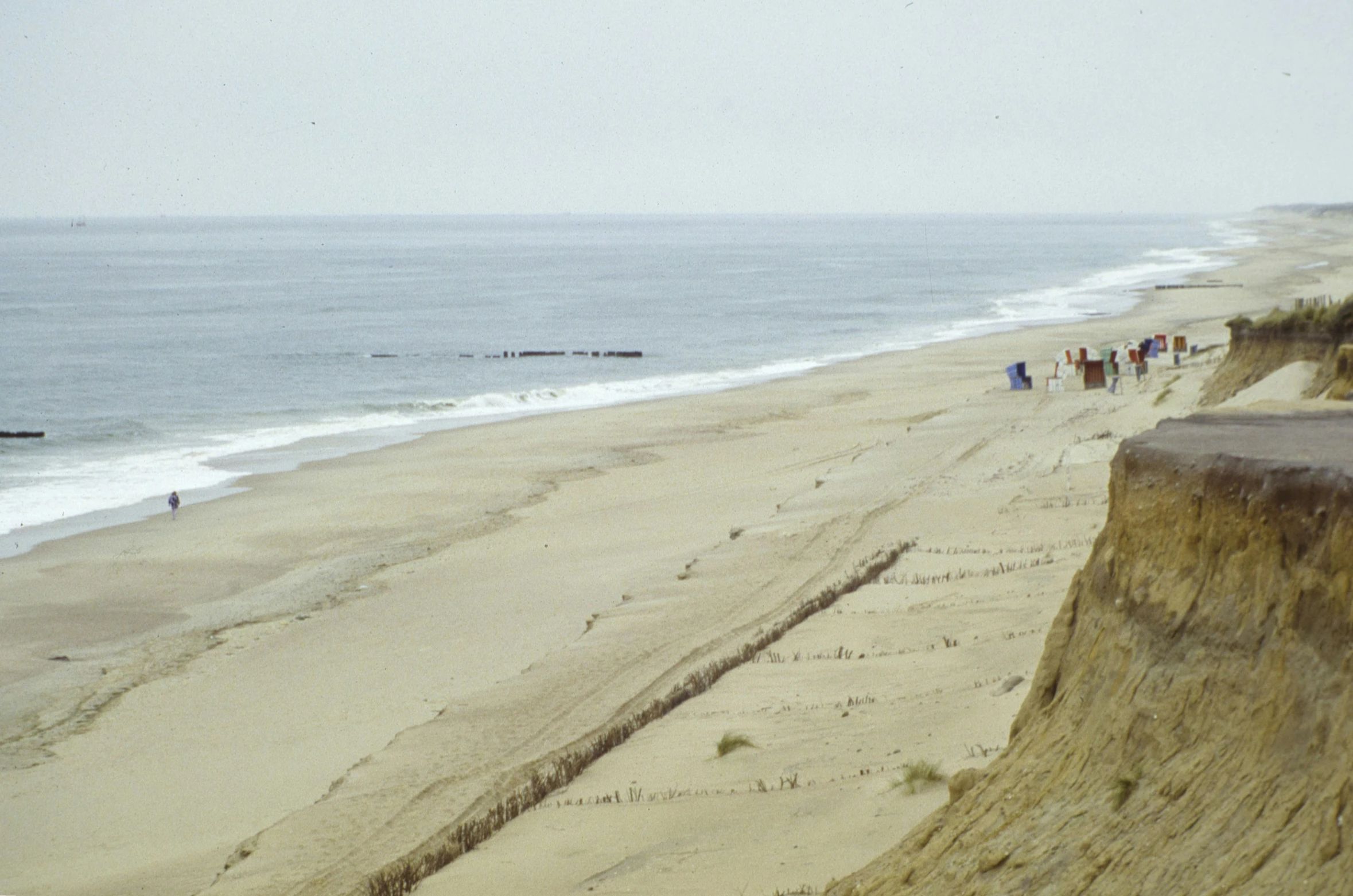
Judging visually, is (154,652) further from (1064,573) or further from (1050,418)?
(1050,418)

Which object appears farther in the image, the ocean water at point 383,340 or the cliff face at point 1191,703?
the ocean water at point 383,340

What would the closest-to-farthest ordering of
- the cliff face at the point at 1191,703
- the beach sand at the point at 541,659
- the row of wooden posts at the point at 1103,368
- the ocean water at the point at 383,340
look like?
1. the cliff face at the point at 1191,703
2. the beach sand at the point at 541,659
3. the row of wooden posts at the point at 1103,368
4. the ocean water at the point at 383,340

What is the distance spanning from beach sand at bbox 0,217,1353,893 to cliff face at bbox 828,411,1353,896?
1.69 metres

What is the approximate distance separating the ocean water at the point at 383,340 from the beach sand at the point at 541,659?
19.7 feet

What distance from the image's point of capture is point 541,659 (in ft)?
44.6

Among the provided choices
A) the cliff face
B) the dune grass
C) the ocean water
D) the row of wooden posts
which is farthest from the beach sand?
→ the ocean water

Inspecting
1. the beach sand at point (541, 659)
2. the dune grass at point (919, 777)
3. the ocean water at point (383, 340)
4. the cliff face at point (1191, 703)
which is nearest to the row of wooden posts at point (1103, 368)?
the beach sand at point (541, 659)

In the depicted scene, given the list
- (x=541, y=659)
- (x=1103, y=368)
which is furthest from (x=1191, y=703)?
(x=1103, y=368)

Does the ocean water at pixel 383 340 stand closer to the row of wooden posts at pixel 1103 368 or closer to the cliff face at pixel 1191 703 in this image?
the row of wooden posts at pixel 1103 368

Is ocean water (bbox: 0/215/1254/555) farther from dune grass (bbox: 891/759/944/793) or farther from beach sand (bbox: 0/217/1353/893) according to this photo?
dune grass (bbox: 891/759/944/793)

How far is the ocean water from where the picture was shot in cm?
3175

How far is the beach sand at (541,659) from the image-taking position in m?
8.52

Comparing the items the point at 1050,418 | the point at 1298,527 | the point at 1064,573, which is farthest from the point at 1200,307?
the point at 1298,527

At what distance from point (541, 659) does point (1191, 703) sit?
9304 mm
